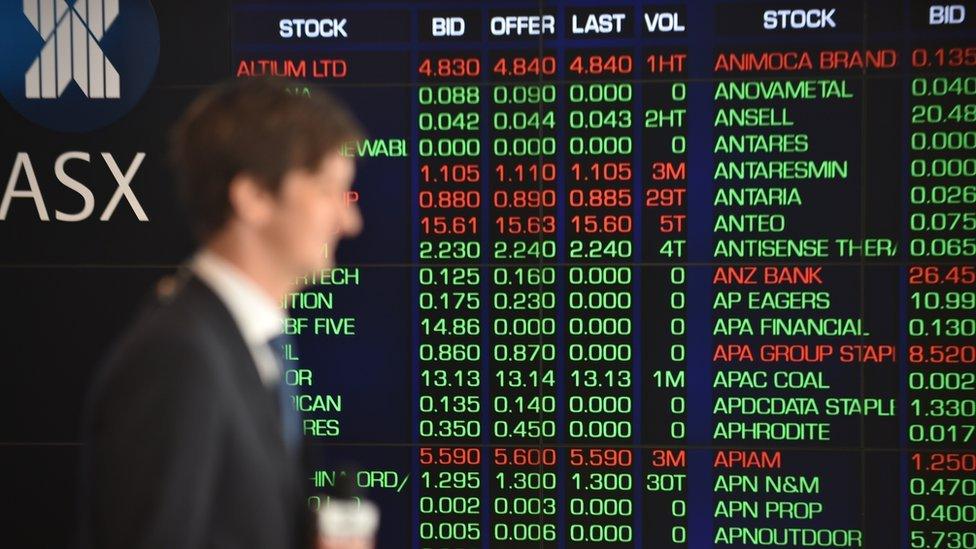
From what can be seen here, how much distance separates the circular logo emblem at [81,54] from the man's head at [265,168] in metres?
1.96

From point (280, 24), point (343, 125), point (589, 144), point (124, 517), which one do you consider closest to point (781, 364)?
point (589, 144)

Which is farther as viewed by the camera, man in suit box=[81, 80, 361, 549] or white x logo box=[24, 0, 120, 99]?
white x logo box=[24, 0, 120, 99]

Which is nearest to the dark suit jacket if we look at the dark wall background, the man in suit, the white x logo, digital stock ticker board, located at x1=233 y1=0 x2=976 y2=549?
the man in suit

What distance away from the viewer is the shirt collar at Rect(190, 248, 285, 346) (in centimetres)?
119

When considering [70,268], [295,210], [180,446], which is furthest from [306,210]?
[70,268]

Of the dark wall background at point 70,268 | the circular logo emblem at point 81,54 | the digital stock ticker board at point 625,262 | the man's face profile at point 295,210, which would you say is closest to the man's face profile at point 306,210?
the man's face profile at point 295,210

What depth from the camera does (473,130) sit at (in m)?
2.99

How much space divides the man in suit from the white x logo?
79.2 inches

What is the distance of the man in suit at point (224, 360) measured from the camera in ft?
3.39

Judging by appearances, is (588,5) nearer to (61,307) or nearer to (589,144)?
(589,144)

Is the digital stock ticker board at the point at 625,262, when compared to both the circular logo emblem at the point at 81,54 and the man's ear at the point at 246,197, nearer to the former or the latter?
the circular logo emblem at the point at 81,54

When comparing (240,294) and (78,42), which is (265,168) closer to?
(240,294)

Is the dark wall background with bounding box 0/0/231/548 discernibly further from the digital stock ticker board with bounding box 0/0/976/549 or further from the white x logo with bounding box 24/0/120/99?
the white x logo with bounding box 24/0/120/99

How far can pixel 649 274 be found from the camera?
2.96m
